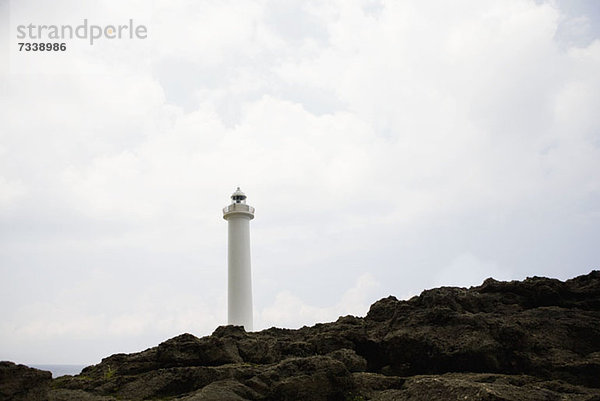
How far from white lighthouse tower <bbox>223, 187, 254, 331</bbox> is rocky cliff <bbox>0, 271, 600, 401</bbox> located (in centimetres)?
2036

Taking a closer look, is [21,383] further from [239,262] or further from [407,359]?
[239,262]

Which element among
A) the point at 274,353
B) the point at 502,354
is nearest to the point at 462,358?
the point at 502,354

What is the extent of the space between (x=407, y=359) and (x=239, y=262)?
26083 mm

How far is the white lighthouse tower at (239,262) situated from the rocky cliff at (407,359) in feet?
66.8

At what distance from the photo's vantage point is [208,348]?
14914mm

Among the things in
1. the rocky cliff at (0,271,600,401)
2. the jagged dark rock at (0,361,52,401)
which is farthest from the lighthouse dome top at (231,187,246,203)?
the jagged dark rock at (0,361,52,401)

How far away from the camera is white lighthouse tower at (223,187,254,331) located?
38213mm

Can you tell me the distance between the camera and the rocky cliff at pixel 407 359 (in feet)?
38.5

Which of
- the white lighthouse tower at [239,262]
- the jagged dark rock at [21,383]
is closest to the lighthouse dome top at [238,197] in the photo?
the white lighthouse tower at [239,262]

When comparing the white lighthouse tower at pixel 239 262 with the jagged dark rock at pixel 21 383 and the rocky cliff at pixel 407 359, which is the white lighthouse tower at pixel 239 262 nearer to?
the rocky cliff at pixel 407 359

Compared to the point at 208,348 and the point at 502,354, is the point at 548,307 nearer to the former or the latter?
the point at 502,354

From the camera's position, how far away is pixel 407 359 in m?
14.8

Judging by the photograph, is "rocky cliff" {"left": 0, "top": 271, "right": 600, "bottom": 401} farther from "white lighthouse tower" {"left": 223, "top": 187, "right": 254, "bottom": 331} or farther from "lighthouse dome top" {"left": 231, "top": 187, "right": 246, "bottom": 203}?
"lighthouse dome top" {"left": 231, "top": 187, "right": 246, "bottom": 203}

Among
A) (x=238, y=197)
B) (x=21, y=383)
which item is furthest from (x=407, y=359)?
(x=238, y=197)
